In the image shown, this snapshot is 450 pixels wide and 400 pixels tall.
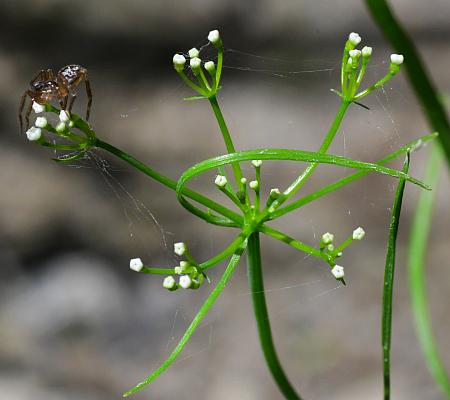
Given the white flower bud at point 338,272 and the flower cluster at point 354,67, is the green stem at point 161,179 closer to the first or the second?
the white flower bud at point 338,272

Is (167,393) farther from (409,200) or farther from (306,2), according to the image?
(306,2)

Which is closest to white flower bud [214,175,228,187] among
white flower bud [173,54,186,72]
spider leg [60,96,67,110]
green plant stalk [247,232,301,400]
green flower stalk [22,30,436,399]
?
green flower stalk [22,30,436,399]

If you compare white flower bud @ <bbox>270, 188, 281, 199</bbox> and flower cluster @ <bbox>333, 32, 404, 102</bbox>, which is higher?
flower cluster @ <bbox>333, 32, 404, 102</bbox>

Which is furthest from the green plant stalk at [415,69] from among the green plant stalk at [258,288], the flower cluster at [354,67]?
the green plant stalk at [258,288]

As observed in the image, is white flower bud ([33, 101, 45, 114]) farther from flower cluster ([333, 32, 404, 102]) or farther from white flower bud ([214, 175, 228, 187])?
flower cluster ([333, 32, 404, 102])

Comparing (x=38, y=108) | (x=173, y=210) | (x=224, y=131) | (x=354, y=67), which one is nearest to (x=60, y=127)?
(x=38, y=108)
